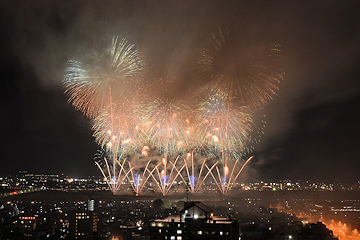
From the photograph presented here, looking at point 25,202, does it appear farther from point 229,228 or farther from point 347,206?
point 347,206

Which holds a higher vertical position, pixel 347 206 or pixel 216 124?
pixel 216 124

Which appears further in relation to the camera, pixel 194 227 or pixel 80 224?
pixel 80 224

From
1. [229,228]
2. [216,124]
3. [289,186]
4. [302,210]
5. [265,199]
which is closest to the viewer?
[229,228]

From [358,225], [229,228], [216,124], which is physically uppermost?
[216,124]

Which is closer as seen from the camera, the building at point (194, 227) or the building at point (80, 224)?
the building at point (194, 227)

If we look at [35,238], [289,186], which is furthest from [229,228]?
[289,186]

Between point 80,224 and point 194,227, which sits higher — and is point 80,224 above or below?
below

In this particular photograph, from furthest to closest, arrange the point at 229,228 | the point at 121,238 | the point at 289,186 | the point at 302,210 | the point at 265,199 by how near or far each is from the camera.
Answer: the point at 289,186 → the point at 265,199 → the point at 302,210 → the point at 121,238 → the point at 229,228

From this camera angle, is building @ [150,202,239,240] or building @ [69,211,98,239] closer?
building @ [150,202,239,240]
